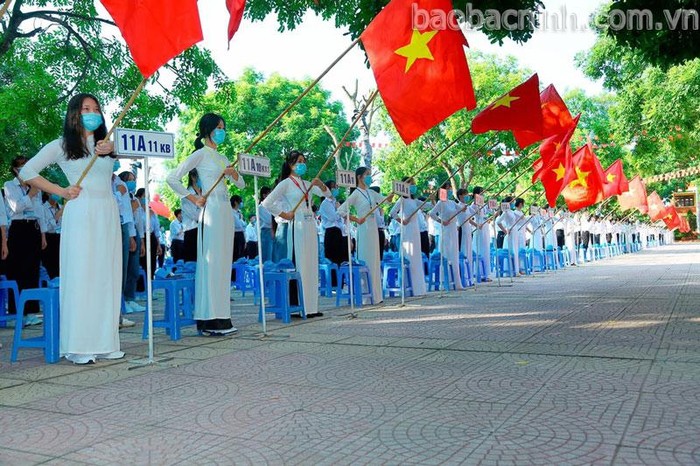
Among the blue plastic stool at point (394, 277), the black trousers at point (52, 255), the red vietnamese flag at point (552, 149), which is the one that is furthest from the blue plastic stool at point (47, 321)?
the red vietnamese flag at point (552, 149)

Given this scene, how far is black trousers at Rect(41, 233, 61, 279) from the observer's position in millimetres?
10906

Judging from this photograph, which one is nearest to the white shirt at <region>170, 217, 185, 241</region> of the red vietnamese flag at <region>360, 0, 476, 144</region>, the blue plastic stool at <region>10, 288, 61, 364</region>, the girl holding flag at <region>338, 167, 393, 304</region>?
the girl holding flag at <region>338, 167, 393, 304</region>

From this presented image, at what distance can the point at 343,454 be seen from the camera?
3.10 metres

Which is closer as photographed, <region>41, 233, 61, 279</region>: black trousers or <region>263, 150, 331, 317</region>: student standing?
<region>263, 150, 331, 317</region>: student standing

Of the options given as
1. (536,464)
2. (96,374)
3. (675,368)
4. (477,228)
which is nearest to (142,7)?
(96,374)

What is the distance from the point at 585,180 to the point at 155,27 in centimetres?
1274

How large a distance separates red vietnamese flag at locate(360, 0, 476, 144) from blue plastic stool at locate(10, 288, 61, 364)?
335 centimetres

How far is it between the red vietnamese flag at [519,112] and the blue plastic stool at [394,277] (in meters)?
3.82

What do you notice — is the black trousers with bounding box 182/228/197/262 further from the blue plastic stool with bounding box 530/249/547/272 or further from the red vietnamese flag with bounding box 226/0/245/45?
the blue plastic stool with bounding box 530/249/547/272

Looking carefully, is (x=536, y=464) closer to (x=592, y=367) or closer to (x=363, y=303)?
(x=592, y=367)

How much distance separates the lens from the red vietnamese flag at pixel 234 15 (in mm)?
5555

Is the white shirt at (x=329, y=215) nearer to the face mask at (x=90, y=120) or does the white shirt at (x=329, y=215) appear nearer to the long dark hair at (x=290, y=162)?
the long dark hair at (x=290, y=162)

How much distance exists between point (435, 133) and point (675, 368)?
23.0 meters

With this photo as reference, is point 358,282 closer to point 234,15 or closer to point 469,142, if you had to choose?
point 234,15
